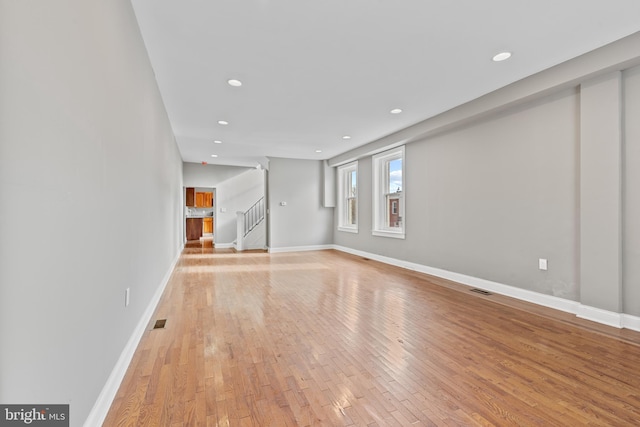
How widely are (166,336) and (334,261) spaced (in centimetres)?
429

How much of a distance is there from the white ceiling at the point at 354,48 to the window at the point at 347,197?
352cm

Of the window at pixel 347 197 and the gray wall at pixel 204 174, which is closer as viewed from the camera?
the window at pixel 347 197

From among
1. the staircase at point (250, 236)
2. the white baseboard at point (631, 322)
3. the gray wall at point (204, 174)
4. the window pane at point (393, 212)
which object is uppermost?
the gray wall at point (204, 174)

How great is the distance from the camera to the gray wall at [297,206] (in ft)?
26.5

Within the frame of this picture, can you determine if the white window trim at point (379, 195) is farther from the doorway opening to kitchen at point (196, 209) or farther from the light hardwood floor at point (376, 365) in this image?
the doorway opening to kitchen at point (196, 209)

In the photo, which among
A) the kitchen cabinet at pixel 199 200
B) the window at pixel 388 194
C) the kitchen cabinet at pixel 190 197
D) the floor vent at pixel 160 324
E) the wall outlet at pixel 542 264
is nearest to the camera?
the floor vent at pixel 160 324

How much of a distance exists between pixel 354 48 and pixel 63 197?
257 cm

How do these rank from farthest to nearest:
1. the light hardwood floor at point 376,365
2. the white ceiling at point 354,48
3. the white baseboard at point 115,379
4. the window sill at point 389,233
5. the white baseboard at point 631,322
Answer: the window sill at point 389,233, the white baseboard at point 631,322, the white ceiling at point 354,48, the light hardwood floor at point 376,365, the white baseboard at point 115,379

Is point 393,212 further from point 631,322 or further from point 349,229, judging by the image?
point 631,322

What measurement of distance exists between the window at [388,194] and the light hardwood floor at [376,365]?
257 cm

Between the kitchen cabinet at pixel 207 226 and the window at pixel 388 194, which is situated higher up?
the window at pixel 388 194

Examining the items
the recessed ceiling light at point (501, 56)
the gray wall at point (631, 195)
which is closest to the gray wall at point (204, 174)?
the recessed ceiling light at point (501, 56)

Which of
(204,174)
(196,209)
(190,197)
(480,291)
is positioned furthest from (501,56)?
(196,209)

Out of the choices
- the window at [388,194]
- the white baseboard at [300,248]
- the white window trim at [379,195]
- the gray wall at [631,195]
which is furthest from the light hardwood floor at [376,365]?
the white baseboard at [300,248]
